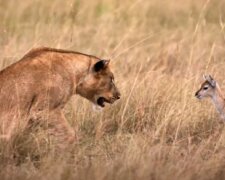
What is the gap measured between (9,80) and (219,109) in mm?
2423

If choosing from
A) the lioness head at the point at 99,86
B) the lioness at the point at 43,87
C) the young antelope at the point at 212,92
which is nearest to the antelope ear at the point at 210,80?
the young antelope at the point at 212,92

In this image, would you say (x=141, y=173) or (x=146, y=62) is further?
(x=146, y=62)

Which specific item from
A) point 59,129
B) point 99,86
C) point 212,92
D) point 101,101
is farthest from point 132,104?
point 59,129

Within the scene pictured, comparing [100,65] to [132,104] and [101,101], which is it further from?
[132,104]

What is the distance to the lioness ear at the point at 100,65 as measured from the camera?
883 cm

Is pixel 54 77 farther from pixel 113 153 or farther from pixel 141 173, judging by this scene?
pixel 141 173

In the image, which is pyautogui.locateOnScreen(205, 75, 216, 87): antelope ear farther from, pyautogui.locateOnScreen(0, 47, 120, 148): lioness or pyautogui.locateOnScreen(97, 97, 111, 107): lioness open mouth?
pyautogui.locateOnScreen(0, 47, 120, 148): lioness

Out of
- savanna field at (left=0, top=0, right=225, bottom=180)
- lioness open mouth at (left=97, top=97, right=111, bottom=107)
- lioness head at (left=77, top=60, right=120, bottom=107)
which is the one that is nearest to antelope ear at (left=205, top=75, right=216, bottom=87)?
savanna field at (left=0, top=0, right=225, bottom=180)

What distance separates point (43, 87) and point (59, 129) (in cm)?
40

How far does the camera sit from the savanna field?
7.17 m

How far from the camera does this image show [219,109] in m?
9.48

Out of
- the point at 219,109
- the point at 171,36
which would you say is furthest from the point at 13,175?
the point at 171,36

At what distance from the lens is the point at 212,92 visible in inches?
395

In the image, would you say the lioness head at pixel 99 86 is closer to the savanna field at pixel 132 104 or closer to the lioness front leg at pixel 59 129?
the savanna field at pixel 132 104
